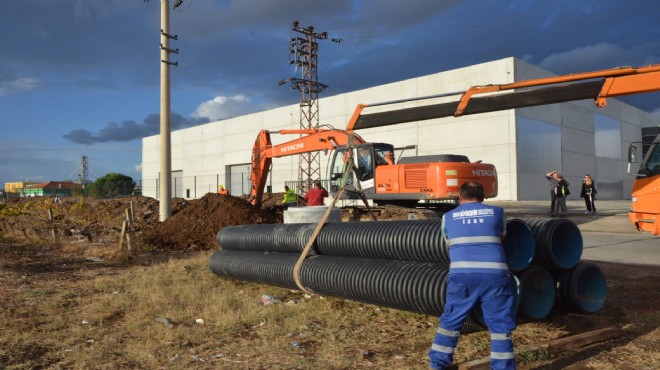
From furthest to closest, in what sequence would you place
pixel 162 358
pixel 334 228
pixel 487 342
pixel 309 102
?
pixel 309 102 → pixel 334 228 → pixel 487 342 → pixel 162 358

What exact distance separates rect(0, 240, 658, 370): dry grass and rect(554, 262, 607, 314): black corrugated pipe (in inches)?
18.6

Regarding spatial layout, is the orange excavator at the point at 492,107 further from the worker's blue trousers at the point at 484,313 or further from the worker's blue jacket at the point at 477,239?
the worker's blue trousers at the point at 484,313

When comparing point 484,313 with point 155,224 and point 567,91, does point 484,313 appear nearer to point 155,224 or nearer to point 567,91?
point 567,91

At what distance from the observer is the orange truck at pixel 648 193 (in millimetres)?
9688

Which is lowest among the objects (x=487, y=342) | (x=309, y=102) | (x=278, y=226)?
(x=487, y=342)

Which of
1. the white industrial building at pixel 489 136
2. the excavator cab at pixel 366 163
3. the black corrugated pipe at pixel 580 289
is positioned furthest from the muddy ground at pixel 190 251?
the white industrial building at pixel 489 136

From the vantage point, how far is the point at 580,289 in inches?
219

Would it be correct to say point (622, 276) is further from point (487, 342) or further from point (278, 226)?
point (278, 226)

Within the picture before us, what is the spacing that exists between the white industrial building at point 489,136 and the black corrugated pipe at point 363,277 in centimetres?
2721

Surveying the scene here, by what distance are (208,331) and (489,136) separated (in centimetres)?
3001

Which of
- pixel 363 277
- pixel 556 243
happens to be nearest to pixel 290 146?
pixel 363 277

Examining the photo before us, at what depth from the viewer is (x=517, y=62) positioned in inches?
1259

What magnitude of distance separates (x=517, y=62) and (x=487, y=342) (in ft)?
97.6

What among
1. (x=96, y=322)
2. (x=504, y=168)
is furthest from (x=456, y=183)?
(x=504, y=168)
